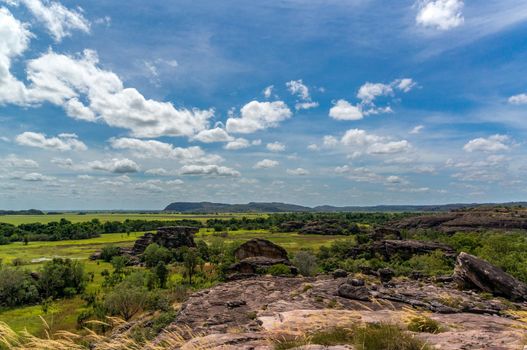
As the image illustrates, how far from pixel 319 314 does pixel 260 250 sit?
66820 millimetres

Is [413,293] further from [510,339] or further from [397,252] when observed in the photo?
[397,252]

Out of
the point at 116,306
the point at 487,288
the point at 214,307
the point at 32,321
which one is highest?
the point at 487,288

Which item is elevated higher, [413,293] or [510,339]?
[510,339]

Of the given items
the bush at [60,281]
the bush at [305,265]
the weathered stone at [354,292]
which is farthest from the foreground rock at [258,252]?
the weathered stone at [354,292]

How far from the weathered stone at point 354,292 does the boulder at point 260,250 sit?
52118mm

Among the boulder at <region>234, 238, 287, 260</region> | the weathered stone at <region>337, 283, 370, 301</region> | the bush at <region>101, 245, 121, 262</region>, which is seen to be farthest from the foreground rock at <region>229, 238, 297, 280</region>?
the bush at <region>101, 245, 121, 262</region>

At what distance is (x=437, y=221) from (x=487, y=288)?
143408 millimetres

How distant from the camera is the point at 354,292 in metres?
26.4

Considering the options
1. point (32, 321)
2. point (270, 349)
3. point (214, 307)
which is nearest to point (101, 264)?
point (32, 321)

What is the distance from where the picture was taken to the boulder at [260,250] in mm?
79125

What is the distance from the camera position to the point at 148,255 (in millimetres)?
100562

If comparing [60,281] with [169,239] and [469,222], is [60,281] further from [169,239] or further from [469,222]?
[469,222]

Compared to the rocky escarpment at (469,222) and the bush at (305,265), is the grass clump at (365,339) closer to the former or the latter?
the bush at (305,265)

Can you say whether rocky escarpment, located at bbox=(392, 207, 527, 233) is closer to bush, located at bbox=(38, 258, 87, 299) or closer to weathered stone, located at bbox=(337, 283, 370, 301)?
weathered stone, located at bbox=(337, 283, 370, 301)
